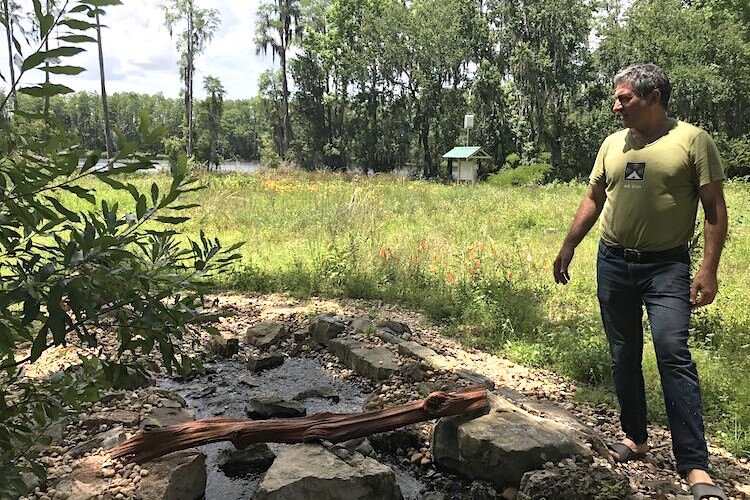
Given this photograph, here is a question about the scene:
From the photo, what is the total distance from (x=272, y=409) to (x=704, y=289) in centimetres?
236

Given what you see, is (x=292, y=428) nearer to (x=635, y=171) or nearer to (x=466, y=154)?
(x=635, y=171)

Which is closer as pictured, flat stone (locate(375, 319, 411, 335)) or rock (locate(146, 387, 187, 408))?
rock (locate(146, 387, 187, 408))

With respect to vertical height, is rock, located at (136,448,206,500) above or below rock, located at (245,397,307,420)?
above

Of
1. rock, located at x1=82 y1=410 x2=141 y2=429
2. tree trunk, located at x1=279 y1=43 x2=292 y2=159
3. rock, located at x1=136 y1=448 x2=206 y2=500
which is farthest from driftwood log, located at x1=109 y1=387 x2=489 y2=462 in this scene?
tree trunk, located at x1=279 y1=43 x2=292 y2=159

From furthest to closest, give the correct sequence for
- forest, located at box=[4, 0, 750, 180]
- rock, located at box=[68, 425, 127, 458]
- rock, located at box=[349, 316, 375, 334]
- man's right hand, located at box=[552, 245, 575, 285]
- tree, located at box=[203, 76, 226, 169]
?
tree, located at box=[203, 76, 226, 169]
forest, located at box=[4, 0, 750, 180]
rock, located at box=[349, 316, 375, 334]
man's right hand, located at box=[552, 245, 575, 285]
rock, located at box=[68, 425, 127, 458]

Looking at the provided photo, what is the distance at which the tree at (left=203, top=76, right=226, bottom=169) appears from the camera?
45469 millimetres

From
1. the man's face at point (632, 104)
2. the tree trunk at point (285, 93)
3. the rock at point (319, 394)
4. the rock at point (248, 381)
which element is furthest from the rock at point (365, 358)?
the tree trunk at point (285, 93)

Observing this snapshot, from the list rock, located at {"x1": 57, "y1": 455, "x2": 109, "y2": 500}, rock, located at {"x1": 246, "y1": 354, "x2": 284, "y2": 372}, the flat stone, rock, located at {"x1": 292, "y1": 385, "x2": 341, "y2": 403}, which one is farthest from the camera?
the flat stone

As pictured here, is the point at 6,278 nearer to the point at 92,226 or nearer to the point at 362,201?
the point at 92,226

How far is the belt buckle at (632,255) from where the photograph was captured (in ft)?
8.77

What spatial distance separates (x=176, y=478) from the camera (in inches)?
94.3

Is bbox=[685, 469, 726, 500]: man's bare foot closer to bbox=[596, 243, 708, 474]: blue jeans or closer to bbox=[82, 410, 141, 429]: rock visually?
bbox=[596, 243, 708, 474]: blue jeans

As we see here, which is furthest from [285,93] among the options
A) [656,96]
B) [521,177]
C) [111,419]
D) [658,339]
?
[658,339]

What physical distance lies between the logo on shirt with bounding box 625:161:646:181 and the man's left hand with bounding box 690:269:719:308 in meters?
0.51
